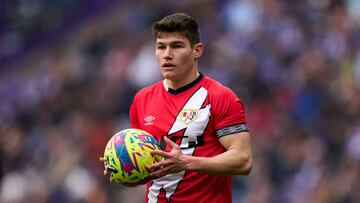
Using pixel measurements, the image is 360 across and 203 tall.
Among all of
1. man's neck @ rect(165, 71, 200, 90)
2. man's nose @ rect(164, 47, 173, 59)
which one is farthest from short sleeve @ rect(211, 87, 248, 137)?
man's nose @ rect(164, 47, 173, 59)

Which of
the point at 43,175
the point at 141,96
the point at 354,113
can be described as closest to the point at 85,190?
the point at 43,175

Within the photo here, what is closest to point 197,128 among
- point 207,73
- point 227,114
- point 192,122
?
point 192,122

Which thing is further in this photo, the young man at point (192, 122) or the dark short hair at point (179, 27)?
the dark short hair at point (179, 27)

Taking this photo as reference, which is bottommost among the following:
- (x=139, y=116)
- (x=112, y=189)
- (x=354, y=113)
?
(x=112, y=189)

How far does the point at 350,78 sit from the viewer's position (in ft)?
47.6

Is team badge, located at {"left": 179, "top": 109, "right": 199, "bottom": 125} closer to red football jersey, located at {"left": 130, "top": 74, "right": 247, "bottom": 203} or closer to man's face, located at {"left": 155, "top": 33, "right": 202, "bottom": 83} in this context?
red football jersey, located at {"left": 130, "top": 74, "right": 247, "bottom": 203}

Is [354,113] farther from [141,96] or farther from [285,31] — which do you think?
[141,96]

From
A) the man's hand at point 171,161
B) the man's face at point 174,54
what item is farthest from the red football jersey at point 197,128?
the man's hand at point 171,161

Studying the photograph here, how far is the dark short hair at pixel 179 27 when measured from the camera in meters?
7.83

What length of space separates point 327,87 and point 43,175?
4435mm

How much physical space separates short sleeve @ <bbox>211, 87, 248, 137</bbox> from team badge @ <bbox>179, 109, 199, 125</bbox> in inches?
5.2

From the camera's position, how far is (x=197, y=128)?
777cm

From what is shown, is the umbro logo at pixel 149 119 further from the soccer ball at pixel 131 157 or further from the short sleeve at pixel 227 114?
the short sleeve at pixel 227 114

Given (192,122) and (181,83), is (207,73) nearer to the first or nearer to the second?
(181,83)
